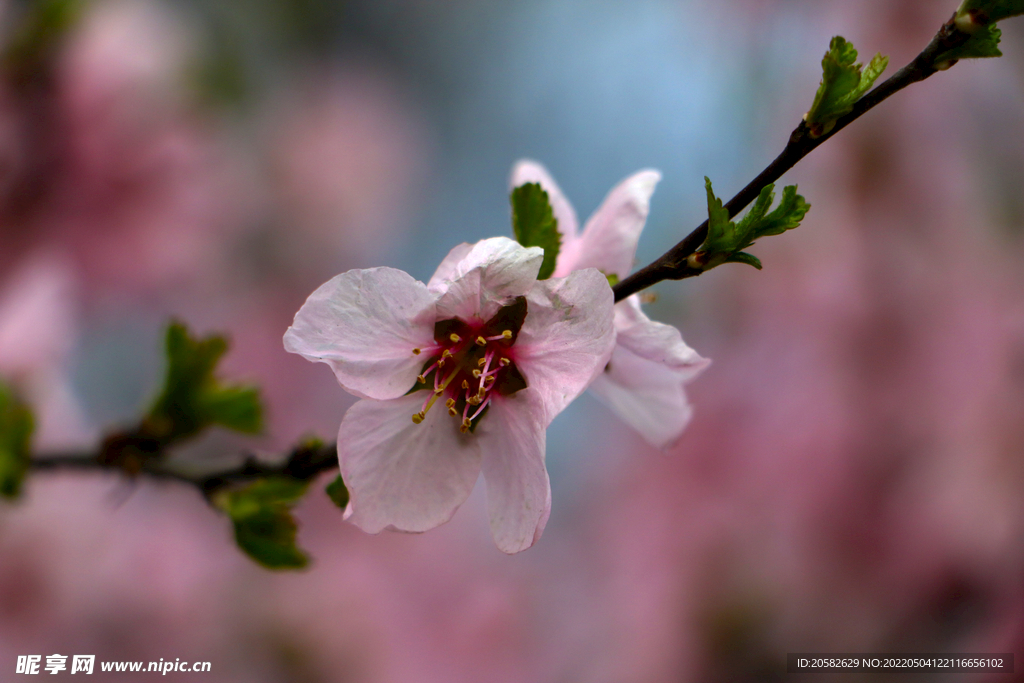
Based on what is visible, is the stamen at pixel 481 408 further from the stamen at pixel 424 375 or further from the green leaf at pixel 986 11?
the green leaf at pixel 986 11

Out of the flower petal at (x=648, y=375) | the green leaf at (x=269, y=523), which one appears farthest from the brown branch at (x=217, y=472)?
the flower petal at (x=648, y=375)

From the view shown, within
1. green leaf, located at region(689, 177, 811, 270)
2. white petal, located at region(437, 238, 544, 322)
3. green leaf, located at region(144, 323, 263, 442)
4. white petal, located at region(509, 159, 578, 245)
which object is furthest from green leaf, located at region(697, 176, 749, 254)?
green leaf, located at region(144, 323, 263, 442)

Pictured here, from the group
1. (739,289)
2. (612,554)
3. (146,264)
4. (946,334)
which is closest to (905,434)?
(946,334)

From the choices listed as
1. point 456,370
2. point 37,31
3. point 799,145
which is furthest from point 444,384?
point 37,31

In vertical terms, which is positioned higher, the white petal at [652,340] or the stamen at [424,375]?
the white petal at [652,340]

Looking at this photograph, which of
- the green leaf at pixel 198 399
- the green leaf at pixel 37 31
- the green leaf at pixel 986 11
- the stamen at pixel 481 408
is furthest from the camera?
the green leaf at pixel 37 31

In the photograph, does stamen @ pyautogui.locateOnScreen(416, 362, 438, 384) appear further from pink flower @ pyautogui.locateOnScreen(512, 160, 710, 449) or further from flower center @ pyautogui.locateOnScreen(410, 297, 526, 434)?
pink flower @ pyautogui.locateOnScreen(512, 160, 710, 449)

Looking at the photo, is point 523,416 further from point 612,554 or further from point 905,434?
point 612,554
